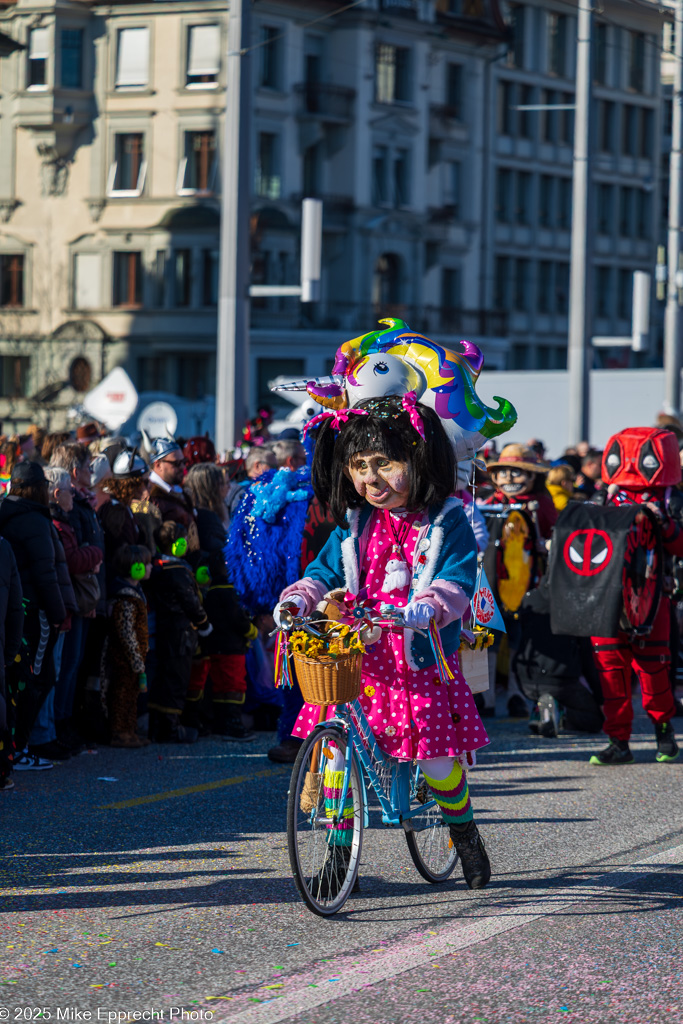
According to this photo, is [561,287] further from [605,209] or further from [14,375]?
[14,375]

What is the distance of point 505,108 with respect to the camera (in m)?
61.9

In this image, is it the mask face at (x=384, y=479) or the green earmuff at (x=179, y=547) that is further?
the green earmuff at (x=179, y=547)

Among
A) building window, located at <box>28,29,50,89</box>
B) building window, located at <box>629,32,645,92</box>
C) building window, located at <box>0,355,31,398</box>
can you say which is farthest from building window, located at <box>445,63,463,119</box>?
building window, located at <box>0,355,31,398</box>

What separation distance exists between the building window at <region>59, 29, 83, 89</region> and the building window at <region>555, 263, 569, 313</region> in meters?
22.0

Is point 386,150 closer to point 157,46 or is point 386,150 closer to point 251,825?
point 157,46

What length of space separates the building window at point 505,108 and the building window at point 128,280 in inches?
695

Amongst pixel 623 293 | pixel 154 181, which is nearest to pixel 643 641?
pixel 154 181

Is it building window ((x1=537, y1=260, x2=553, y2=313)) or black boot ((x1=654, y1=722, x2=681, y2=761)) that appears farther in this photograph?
building window ((x1=537, y1=260, x2=553, y2=313))

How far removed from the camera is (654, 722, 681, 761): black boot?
9.39 metres

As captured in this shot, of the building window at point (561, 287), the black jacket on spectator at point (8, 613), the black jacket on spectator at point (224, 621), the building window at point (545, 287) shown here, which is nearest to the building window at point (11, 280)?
the building window at point (545, 287)

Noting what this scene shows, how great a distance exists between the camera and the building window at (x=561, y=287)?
64.2 m

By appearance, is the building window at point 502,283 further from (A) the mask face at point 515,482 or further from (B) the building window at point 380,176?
(A) the mask face at point 515,482

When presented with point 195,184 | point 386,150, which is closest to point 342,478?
point 195,184

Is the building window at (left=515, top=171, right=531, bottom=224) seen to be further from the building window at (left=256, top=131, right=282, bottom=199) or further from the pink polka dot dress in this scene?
the pink polka dot dress
